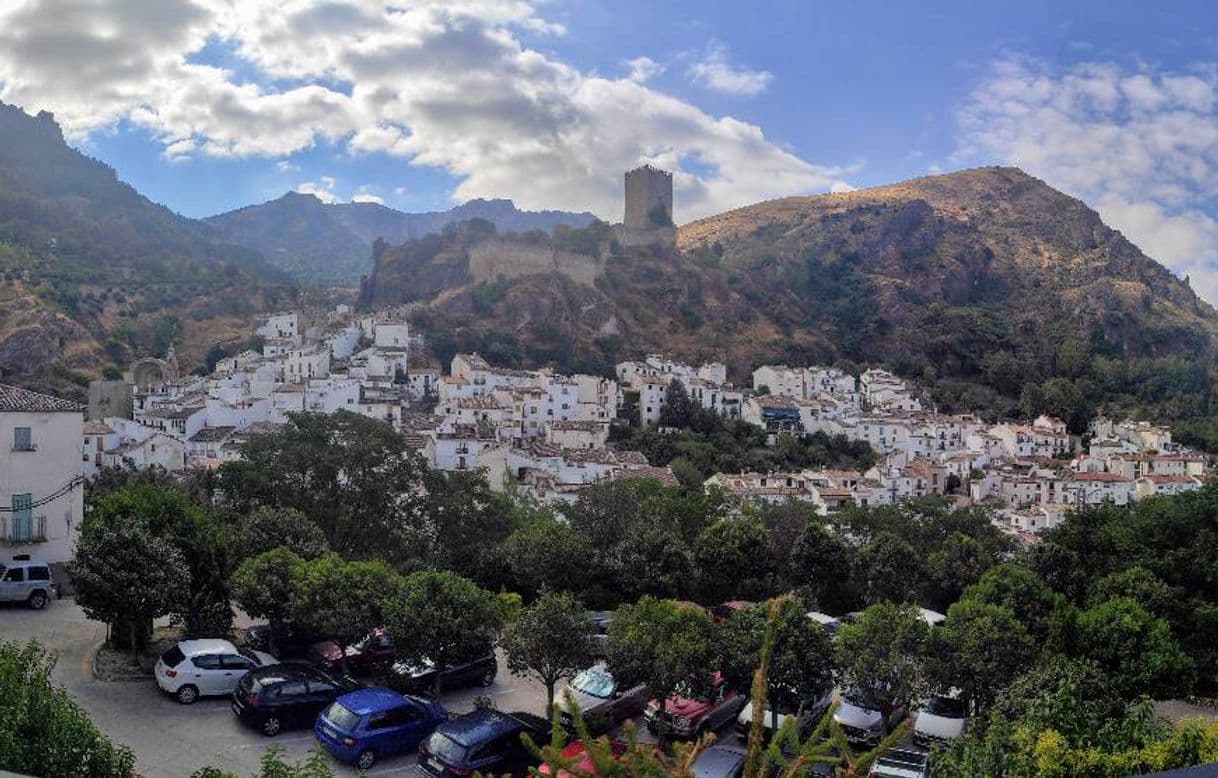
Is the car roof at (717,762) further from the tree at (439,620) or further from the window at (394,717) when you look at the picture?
the tree at (439,620)

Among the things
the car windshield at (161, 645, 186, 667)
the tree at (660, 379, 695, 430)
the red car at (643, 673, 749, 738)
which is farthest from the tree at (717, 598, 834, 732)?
the tree at (660, 379, 695, 430)

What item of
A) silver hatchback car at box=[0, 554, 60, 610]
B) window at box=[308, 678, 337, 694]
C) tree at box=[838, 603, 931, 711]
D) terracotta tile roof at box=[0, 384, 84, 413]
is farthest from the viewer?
terracotta tile roof at box=[0, 384, 84, 413]

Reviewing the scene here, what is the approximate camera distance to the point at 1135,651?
611 inches

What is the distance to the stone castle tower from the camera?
11169 cm

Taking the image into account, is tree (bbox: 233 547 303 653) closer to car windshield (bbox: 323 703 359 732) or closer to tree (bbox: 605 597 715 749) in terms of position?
car windshield (bbox: 323 703 359 732)

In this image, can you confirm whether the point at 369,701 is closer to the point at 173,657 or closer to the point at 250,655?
the point at 250,655

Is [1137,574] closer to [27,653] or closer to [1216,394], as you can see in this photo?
[27,653]

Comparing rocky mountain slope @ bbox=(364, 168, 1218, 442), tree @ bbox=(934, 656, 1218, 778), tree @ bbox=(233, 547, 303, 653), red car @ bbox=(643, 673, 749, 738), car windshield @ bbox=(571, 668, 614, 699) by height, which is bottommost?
red car @ bbox=(643, 673, 749, 738)

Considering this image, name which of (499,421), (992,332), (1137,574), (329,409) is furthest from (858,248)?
(1137,574)

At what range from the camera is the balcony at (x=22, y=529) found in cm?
1755

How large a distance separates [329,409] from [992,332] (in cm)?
7531

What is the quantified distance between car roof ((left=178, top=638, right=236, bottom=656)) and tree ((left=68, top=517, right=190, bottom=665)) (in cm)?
66

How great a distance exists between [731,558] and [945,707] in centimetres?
719

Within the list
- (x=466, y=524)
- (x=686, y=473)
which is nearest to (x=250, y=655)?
(x=466, y=524)
